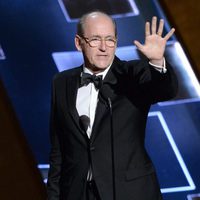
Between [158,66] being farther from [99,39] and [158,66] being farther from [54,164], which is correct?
[54,164]

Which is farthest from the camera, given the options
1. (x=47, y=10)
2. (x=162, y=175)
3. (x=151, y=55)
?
(x=47, y=10)

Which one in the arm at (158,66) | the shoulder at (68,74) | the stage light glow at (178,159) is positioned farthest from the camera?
the stage light glow at (178,159)

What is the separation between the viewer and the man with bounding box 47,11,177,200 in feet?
4.46

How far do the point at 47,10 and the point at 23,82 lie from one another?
392 mm

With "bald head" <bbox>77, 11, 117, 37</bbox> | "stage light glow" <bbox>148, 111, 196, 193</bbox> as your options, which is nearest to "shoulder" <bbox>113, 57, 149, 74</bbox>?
"bald head" <bbox>77, 11, 117, 37</bbox>

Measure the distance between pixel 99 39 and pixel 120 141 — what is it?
10.2 inches

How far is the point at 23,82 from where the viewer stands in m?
2.76

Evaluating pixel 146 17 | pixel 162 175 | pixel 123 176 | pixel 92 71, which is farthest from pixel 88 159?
pixel 146 17

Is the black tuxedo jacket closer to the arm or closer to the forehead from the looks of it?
the arm

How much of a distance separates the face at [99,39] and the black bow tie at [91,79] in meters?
0.03

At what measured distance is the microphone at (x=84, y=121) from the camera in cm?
138

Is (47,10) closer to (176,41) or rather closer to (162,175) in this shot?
(176,41)

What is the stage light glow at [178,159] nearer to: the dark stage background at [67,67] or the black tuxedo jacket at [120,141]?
the dark stage background at [67,67]

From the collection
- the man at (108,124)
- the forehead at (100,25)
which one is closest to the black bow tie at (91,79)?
the man at (108,124)
